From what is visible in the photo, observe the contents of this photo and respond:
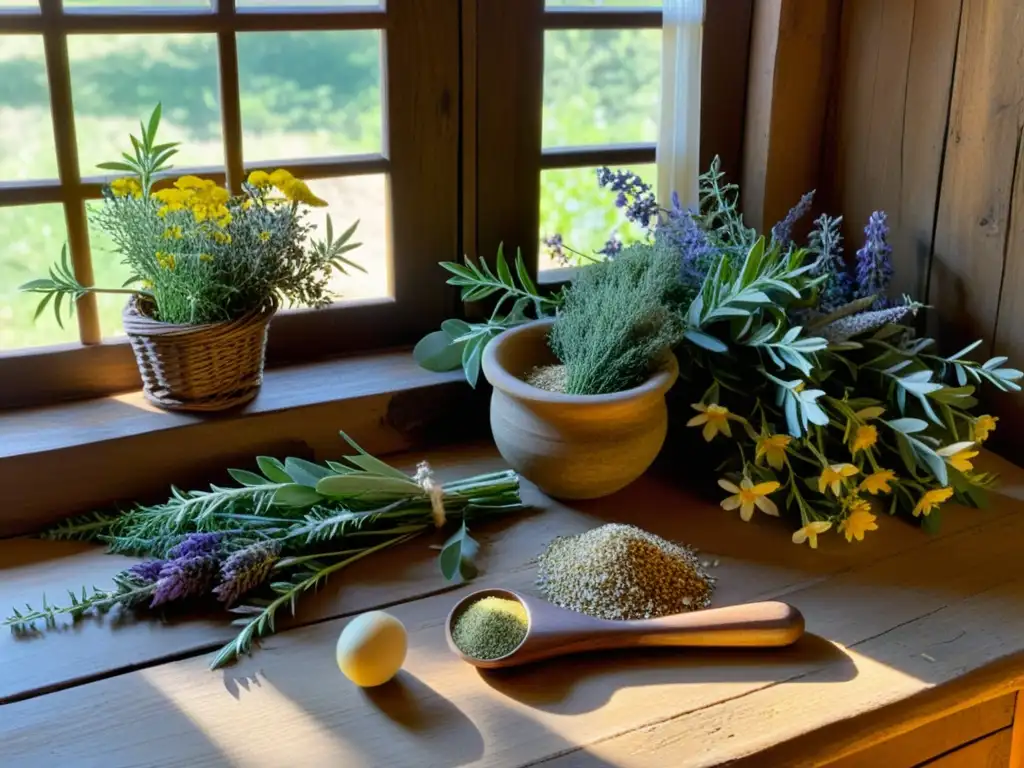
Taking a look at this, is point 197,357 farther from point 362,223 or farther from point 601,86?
point 601,86

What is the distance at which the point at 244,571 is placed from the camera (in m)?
0.99

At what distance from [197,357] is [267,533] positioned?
22 centimetres

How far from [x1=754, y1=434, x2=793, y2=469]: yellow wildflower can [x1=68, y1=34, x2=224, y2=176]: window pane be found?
0.73m

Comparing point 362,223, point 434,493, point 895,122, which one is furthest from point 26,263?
point 895,122

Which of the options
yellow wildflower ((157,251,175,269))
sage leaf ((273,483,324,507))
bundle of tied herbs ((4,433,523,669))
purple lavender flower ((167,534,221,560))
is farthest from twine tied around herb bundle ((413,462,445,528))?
yellow wildflower ((157,251,175,269))

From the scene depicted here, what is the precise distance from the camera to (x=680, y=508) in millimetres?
1213

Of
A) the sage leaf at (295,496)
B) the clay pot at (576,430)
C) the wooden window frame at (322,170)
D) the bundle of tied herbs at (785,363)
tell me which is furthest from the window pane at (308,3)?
the sage leaf at (295,496)

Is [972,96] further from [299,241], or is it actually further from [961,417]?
[299,241]

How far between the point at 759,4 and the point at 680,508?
2.27ft

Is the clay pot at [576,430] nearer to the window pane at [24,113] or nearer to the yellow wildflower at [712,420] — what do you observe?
the yellow wildflower at [712,420]

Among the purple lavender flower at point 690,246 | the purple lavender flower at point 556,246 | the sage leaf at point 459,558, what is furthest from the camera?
the purple lavender flower at point 556,246

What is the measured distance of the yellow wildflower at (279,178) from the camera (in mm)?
1158

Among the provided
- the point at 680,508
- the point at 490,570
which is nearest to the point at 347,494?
the point at 490,570

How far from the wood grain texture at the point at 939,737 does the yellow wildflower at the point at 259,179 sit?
32.1 inches
